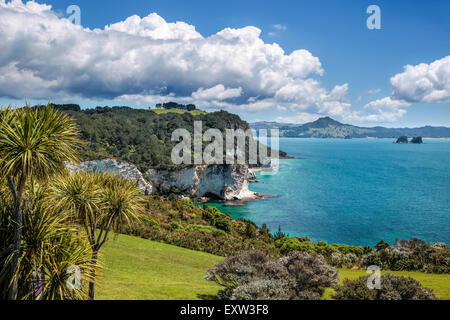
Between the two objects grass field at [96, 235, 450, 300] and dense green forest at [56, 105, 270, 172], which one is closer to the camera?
grass field at [96, 235, 450, 300]

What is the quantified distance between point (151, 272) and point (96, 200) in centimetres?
543

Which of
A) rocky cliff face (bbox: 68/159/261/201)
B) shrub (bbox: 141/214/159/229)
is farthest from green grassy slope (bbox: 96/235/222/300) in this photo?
rocky cliff face (bbox: 68/159/261/201)

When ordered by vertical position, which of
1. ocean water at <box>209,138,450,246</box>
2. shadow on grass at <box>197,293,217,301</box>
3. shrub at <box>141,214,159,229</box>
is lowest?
ocean water at <box>209,138,450,246</box>

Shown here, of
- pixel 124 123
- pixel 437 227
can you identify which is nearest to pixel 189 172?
pixel 124 123

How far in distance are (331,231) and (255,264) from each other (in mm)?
37202

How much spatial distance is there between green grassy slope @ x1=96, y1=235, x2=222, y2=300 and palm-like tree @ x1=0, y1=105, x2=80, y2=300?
3795 millimetres

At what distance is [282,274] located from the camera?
27.6ft

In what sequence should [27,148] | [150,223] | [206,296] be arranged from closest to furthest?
[27,148] → [206,296] → [150,223]

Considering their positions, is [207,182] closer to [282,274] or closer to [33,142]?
[282,274]

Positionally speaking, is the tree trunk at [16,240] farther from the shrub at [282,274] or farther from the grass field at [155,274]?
the shrub at [282,274]

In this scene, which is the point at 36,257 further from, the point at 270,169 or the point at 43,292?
the point at 270,169

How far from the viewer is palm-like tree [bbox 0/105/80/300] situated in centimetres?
589

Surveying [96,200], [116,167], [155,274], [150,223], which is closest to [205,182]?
[116,167]

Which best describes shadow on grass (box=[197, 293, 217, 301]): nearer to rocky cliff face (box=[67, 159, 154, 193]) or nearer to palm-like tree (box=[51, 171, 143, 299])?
palm-like tree (box=[51, 171, 143, 299])
